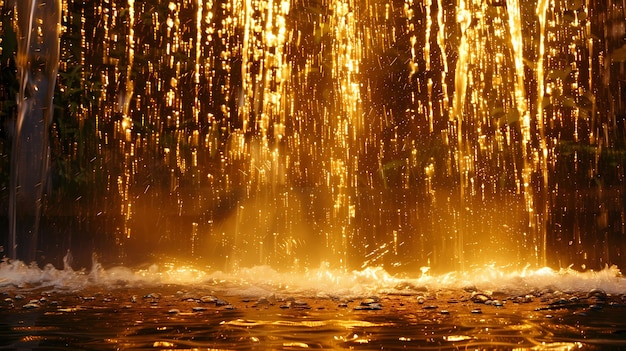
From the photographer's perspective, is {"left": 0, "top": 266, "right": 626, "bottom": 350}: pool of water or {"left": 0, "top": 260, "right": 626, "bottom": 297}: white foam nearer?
{"left": 0, "top": 266, "right": 626, "bottom": 350}: pool of water

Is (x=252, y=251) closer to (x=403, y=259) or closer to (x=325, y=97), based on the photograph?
(x=403, y=259)

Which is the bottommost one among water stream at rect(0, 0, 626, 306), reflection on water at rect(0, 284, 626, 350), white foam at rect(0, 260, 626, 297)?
reflection on water at rect(0, 284, 626, 350)

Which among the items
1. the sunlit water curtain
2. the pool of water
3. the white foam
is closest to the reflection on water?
the pool of water

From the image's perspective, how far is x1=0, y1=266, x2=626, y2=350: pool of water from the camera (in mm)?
4035

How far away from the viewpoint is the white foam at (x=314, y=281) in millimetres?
6367

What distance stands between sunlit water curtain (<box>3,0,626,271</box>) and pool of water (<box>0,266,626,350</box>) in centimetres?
323

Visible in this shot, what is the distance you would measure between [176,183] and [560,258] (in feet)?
16.4

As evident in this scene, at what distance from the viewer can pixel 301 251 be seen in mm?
9867

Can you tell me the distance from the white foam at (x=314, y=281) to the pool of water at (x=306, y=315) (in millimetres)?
17

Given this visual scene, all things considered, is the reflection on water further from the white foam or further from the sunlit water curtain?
the sunlit water curtain

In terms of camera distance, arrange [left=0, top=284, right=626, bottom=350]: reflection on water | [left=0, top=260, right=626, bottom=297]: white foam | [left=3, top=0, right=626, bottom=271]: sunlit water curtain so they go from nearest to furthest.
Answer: [left=0, top=284, right=626, bottom=350]: reflection on water < [left=0, top=260, right=626, bottom=297]: white foam < [left=3, top=0, right=626, bottom=271]: sunlit water curtain

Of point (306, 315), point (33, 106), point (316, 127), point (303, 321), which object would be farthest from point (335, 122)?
point (303, 321)

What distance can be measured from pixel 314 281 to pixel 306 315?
2001mm

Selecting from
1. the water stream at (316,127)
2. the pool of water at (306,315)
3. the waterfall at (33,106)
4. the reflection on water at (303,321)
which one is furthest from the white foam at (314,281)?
the waterfall at (33,106)
